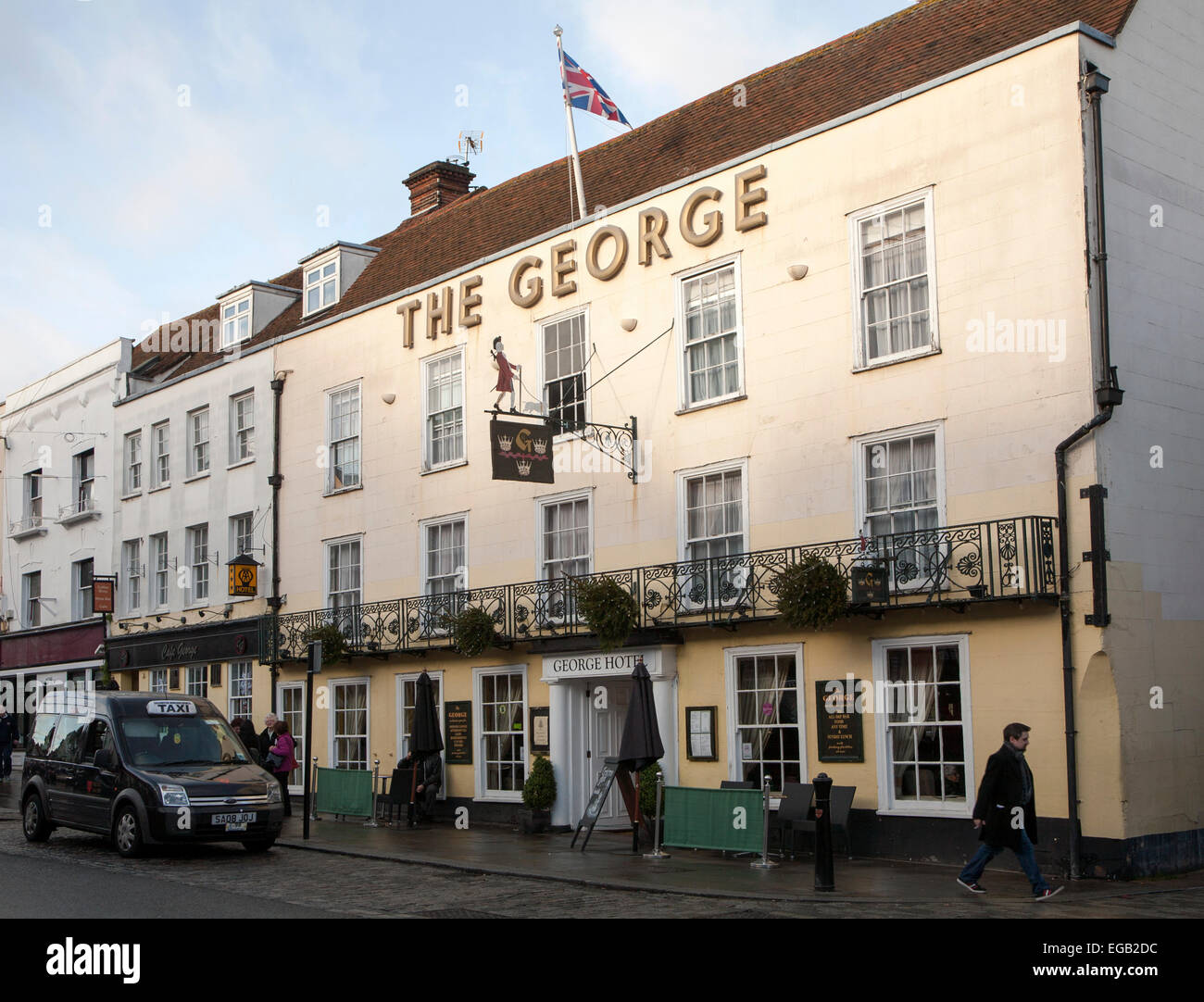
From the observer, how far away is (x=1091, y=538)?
1448cm

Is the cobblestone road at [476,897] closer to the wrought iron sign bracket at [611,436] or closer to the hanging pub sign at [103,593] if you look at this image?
the wrought iron sign bracket at [611,436]

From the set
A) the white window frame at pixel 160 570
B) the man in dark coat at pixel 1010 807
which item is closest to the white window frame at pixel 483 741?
the man in dark coat at pixel 1010 807

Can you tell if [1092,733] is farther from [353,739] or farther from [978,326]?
[353,739]

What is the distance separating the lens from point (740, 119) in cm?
2089

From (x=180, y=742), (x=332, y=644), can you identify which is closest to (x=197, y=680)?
(x=332, y=644)

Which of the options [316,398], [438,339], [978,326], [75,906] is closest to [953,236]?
[978,326]

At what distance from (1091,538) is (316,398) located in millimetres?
15683

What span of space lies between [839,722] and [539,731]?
5676mm

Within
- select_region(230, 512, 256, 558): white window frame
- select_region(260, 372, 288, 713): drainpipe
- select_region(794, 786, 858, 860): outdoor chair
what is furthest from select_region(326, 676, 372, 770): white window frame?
select_region(794, 786, 858, 860): outdoor chair

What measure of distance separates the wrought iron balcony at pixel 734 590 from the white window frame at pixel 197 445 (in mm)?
5789

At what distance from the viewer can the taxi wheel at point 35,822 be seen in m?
18.0

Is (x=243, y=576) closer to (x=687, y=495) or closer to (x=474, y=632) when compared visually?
(x=474, y=632)

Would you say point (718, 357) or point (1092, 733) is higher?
point (718, 357)

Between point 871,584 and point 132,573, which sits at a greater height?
point 132,573
